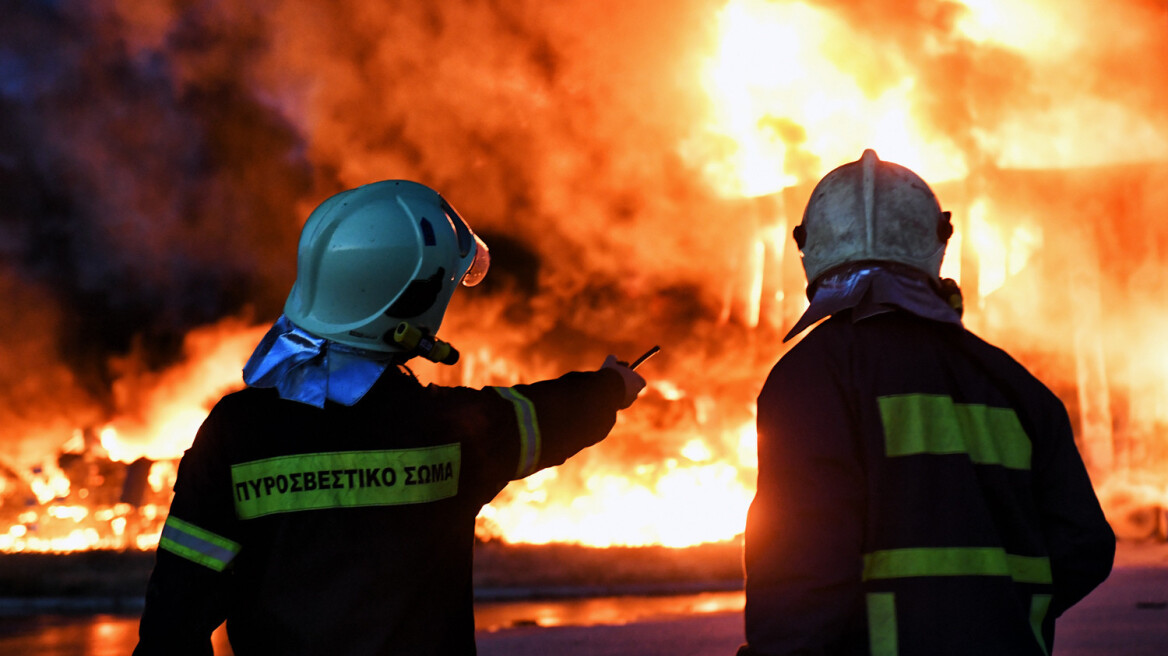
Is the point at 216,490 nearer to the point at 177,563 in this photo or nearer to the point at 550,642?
the point at 177,563

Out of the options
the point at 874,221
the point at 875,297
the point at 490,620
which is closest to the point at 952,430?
the point at 875,297

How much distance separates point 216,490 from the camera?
200 cm

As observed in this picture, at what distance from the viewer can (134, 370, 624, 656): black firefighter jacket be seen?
196 cm

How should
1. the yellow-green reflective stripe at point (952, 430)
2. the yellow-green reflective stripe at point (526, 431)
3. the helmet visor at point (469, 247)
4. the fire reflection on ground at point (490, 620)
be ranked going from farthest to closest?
the fire reflection on ground at point (490, 620)
the helmet visor at point (469, 247)
the yellow-green reflective stripe at point (526, 431)
the yellow-green reflective stripe at point (952, 430)

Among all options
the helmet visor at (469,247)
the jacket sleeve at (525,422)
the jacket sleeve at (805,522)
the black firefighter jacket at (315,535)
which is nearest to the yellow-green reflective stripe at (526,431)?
the jacket sleeve at (525,422)

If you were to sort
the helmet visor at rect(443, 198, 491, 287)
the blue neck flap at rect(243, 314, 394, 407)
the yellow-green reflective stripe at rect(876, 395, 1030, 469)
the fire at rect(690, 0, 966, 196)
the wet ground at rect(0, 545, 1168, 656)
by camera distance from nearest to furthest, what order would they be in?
the yellow-green reflective stripe at rect(876, 395, 1030, 469), the blue neck flap at rect(243, 314, 394, 407), the helmet visor at rect(443, 198, 491, 287), the wet ground at rect(0, 545, 1168, 656), the fire at rect(690, 0, 966, 196)

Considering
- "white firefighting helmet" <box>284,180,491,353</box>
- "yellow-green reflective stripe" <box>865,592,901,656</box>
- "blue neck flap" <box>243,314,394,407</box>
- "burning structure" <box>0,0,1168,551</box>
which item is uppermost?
"burning structure" <box>0,0,1168,551</box>

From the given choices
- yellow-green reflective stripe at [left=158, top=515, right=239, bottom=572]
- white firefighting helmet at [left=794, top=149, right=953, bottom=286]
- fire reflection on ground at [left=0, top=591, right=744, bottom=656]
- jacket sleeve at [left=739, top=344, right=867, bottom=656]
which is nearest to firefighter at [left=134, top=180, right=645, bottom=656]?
yellow-green reflective stripe at [left=158, top=515, right=239, bottom=572]

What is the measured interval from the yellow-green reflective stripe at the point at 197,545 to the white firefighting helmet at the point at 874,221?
1.62 metres

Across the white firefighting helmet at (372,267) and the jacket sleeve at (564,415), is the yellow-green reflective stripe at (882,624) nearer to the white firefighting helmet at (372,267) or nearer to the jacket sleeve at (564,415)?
the jacket sleeve at (564,415)

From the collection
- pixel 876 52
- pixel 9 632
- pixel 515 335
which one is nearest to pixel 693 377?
pixel 515 335

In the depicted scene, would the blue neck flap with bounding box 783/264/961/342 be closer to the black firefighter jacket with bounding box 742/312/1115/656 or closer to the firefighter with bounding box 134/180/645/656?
the black firefighter jacket with bounding box 742/312/1115/656

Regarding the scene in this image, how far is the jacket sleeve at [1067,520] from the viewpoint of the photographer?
181 centimetres

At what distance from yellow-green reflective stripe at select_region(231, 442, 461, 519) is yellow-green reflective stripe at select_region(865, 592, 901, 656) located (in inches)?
41.9
